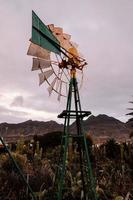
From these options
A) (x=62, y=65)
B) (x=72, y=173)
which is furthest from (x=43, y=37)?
(x=72, y=173)

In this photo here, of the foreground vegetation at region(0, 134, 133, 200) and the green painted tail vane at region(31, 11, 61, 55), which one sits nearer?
the green painted tail vane at region(31, 11, 61, 55)

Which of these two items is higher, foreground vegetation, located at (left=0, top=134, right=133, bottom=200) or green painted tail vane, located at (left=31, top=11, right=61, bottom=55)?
green painted tail vane, located at (left=31, top=11, right=61, bottom=55)

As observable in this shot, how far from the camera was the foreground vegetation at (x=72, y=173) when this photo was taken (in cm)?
1098

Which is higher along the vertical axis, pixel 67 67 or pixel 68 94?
pixel 67 67

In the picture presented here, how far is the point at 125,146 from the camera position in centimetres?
1647

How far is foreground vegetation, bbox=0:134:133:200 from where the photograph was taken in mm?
10984

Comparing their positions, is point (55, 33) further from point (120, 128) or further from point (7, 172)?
point (120, 128)

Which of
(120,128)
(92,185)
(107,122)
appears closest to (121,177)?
(92,185)

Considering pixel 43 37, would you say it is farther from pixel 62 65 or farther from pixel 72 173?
pixel 72 173

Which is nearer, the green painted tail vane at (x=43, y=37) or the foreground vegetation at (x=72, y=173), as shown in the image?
the green painted tail vane at (x=43, y=37)

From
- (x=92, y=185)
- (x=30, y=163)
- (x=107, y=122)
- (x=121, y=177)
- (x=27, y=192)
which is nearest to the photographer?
(x=92, y=185)

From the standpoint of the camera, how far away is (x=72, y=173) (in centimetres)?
1299

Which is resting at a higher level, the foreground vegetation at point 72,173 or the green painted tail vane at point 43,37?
the green painted tail vane at point 43,37

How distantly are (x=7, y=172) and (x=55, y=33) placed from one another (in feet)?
16.9
